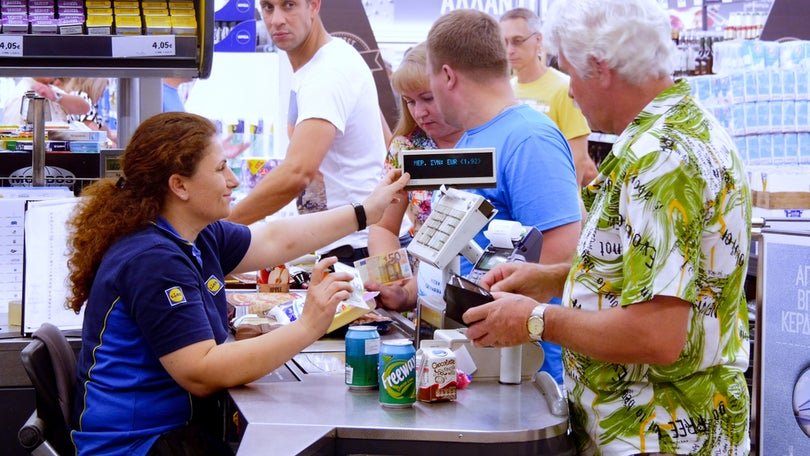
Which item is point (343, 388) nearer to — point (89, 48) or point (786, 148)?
point (89, 48)

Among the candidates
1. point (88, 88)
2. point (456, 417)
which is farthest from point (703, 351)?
point (88, 88)

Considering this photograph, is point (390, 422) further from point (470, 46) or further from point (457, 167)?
point (470, 46)

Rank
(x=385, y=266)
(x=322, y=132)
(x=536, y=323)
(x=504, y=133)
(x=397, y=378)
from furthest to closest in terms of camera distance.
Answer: (x=322, y=132), (x=385, y=266), (x=504, y=133), (x=397, y=378), (x=536, y=323)

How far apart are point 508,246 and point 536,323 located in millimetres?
406

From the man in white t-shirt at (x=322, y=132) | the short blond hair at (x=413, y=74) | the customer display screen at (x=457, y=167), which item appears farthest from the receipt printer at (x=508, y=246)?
the man in white t-shirt at (x=322, y=132)

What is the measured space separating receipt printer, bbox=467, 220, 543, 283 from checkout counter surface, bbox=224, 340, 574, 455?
292mm

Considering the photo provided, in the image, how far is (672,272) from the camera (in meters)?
1.70

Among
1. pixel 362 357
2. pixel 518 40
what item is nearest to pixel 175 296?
Result: pixel 362 357

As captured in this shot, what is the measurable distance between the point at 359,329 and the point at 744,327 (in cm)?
83

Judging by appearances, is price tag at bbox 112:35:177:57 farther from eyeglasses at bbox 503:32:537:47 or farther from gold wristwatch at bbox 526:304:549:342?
eyeglasses at bbox 503:32:537:47

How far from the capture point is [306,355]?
264cm

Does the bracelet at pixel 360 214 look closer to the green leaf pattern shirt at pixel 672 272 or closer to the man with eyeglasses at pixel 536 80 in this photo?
the green leaf pattern shirt at pixel 672 272

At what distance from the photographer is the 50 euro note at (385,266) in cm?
287

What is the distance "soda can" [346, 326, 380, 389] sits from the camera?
83.4 inches
